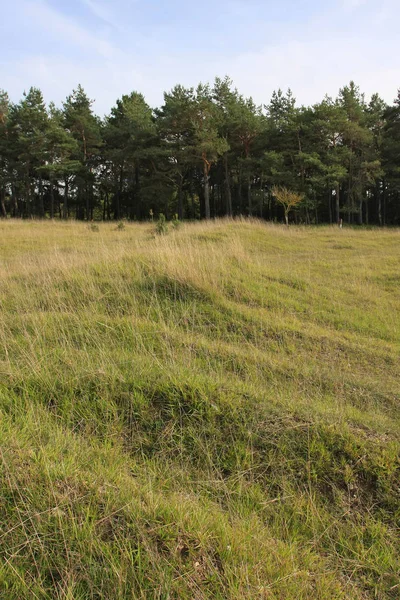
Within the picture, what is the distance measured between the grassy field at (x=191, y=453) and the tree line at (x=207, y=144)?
28.1 m


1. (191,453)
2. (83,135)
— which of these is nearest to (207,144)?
(83,135)

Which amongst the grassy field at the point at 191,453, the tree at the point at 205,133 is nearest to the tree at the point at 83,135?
the tree at the point at 205,133

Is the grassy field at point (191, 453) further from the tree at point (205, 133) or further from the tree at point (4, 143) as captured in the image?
the tree at point (4, 143)

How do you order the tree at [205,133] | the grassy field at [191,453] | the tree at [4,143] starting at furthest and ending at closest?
the tree at [4,143], the tree at [205,133], the grassy field at [191,453]

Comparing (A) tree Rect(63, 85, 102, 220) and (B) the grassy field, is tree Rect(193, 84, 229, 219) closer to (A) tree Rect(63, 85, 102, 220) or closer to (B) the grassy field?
(A) tree Rect(63, 85, 102, 220)

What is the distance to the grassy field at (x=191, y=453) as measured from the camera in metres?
1.55

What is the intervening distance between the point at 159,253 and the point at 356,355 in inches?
149

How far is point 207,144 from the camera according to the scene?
28.9 meters

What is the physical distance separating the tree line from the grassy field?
2807 cm

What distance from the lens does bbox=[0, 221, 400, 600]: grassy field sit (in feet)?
5.08

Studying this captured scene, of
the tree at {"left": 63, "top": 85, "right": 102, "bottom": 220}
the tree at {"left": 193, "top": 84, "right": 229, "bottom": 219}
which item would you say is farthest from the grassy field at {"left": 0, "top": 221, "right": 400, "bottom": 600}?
the tree at {"left": 63, "top": 85, "right": 102, "bottom": 220}

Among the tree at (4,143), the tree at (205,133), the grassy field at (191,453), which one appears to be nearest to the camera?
the grassy field at (191,453)

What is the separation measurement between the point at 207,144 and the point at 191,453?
30186 millimetres

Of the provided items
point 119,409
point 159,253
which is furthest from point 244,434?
point 159,253
